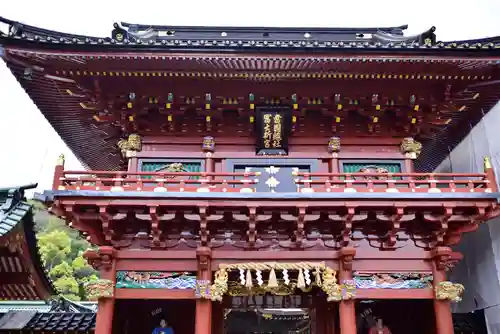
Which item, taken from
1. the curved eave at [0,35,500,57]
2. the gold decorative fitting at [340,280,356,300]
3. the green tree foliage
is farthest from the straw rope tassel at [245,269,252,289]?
the green tree foliage

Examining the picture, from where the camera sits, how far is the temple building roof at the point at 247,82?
960cm

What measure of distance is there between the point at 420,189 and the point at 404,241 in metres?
1.27

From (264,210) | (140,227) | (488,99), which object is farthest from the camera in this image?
(488,99)

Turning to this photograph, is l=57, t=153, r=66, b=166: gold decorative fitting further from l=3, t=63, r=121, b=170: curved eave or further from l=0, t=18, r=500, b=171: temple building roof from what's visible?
l=3, t=63, r=121, b=170: curved eave

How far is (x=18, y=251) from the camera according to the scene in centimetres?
1006

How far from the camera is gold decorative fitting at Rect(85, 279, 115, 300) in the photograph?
358 inches

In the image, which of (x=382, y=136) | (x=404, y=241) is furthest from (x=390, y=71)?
(x=404, y=241)

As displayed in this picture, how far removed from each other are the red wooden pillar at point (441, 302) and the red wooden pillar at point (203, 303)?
485cm

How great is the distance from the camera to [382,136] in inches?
448

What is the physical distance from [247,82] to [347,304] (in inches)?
217

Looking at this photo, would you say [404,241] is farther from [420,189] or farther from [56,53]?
[56,53]

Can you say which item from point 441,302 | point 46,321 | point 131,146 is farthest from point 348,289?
point 46,321

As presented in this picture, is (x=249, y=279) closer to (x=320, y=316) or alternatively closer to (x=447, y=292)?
(x=320, y=316)

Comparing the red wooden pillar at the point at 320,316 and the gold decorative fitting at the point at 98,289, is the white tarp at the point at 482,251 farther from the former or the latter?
the gold decorative fitting at the point at 98,289
